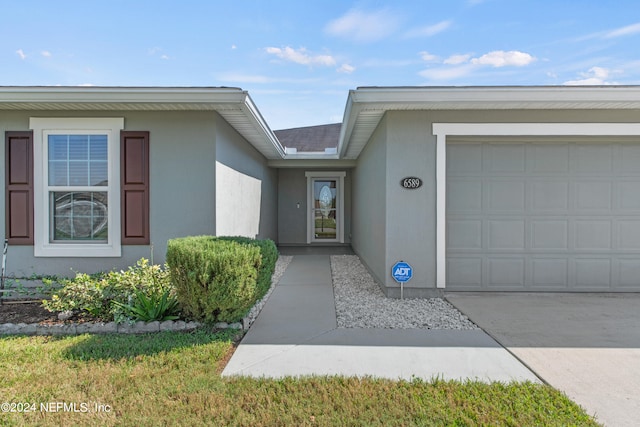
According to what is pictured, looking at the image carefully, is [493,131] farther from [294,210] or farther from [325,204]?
[294,210]

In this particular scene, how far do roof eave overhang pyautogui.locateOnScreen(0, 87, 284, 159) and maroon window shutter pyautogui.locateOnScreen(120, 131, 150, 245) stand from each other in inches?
19.8

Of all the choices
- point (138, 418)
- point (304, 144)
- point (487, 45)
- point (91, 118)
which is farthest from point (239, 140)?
point (304, 144)

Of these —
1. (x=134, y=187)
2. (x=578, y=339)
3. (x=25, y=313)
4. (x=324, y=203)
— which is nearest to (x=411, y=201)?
(x=578, y=339)

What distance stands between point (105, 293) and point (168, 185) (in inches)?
72.0

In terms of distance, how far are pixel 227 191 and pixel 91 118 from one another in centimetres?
227

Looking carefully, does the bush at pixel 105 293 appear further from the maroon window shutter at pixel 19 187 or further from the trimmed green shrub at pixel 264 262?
the maroon window shutter at pixel 19 187

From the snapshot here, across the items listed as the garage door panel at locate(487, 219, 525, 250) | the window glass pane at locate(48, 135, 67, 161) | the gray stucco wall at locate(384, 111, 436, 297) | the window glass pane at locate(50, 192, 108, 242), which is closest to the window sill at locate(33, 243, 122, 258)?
the window glass pane at locate(50, 192, 108, 242)

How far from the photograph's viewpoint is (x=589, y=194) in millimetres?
5457

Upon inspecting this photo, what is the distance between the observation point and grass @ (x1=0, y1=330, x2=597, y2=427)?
222 cm

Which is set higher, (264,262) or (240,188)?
(240,188)

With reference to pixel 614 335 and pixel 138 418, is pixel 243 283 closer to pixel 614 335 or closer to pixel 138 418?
pixel 138 418

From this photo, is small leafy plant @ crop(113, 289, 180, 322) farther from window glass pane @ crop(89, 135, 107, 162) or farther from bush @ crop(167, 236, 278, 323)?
window glass pane @ crop(89, 135, 107, 162)

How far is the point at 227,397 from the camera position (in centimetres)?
248

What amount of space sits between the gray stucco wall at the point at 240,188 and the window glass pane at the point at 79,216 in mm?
1788
